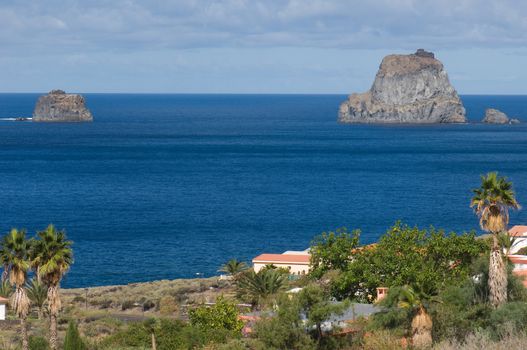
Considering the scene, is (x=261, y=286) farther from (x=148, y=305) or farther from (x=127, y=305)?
(x=127, y=305)

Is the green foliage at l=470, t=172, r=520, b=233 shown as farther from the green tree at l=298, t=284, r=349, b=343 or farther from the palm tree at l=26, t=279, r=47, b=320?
the palm tree at l=26, t=279, r=47, b=320

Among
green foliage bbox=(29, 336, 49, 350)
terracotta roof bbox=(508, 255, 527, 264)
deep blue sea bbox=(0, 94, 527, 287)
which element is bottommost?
deep blue sea bbox=(0, 94, 527, 287)

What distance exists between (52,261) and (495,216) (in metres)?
15.7

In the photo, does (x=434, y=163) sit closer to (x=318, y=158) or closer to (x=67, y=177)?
(x=318, y=158)

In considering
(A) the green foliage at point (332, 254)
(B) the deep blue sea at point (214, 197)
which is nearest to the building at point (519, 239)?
(A) the green foliage at point (332, 254)

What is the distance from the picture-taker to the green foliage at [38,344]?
125 ft

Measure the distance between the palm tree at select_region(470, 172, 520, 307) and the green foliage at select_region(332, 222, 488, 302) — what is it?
7596mm

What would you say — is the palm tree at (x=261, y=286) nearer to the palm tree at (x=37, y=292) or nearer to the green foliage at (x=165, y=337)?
the palm tree at (x=37, y=292)

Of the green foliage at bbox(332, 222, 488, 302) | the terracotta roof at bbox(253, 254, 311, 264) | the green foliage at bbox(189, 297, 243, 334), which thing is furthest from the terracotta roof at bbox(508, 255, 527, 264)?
the green foliage at bbox(189, 297, 243, 334)

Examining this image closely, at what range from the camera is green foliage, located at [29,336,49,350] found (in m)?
38.0

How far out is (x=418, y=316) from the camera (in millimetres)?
31703

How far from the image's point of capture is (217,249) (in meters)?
86.6

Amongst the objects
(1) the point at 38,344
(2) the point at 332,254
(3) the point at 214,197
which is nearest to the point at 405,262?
(2) the point at 332,254

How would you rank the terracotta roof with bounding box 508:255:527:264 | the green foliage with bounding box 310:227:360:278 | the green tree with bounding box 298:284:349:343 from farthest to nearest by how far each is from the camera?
the terracotta roof with bounding box 508:255:527:264
the green foliage with bounding box 310:227:360:278
the green tree with bounding box 298:284:349:343
